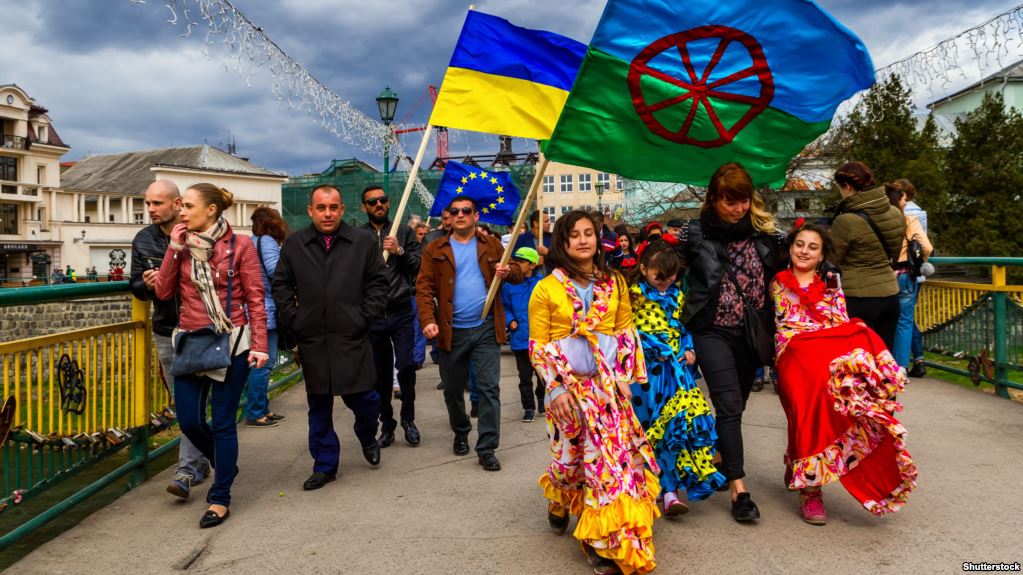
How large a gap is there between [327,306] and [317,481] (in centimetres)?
118

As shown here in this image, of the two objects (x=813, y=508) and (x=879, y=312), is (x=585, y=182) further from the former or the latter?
(x=813, y=508)

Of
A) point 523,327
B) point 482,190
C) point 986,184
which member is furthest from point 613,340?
point 986,184

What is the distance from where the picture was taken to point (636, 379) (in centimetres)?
385

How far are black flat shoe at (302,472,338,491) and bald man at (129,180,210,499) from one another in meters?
0.70

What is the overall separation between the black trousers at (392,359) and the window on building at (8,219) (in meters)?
70.7

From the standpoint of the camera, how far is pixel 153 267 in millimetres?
4664

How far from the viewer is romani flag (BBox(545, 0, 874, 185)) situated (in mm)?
4883

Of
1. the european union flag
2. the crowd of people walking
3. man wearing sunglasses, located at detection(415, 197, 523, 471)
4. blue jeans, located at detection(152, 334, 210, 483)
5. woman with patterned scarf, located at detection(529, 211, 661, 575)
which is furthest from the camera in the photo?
the european union flag

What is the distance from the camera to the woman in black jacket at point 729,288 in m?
4.16

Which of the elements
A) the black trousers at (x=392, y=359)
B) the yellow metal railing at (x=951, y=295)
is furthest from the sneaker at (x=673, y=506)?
the yellow metal railing at (x=951, y=295)

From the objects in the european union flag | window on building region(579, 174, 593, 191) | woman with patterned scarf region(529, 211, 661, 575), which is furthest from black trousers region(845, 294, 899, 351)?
window on building region(579, 174, 593, 191)

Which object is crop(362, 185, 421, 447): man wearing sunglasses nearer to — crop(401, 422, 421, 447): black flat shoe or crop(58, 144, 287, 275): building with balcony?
crop(401, 422, 421, 447): black flat shoe

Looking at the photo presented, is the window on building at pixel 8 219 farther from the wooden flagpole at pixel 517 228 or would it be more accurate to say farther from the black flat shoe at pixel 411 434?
the wooden flagpole at pixel 517 228

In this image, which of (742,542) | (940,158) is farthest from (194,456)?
(940,158)
